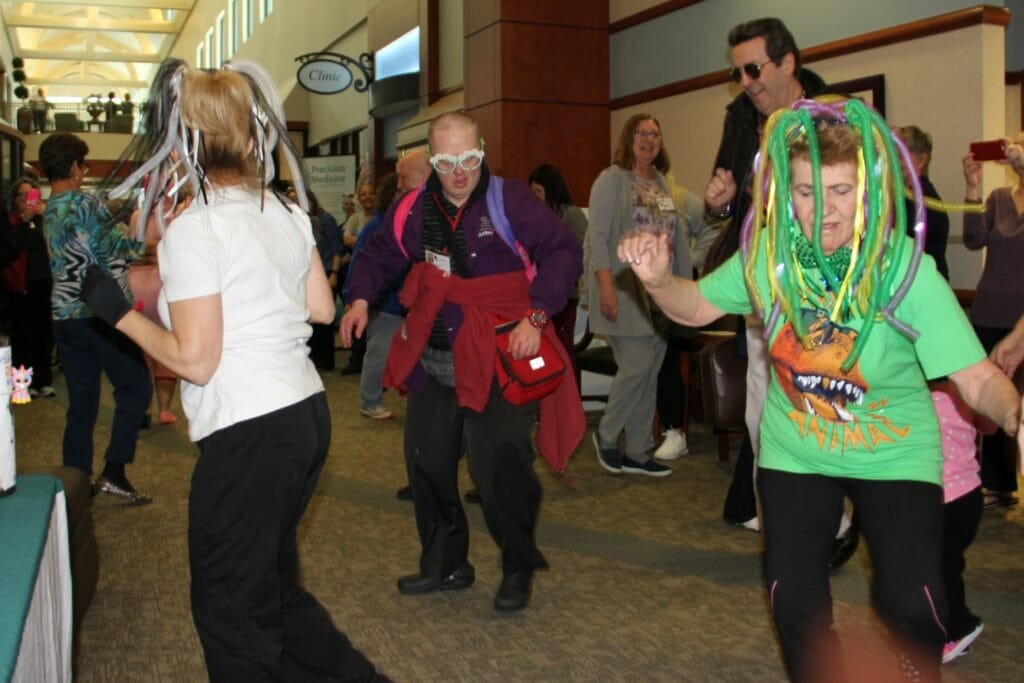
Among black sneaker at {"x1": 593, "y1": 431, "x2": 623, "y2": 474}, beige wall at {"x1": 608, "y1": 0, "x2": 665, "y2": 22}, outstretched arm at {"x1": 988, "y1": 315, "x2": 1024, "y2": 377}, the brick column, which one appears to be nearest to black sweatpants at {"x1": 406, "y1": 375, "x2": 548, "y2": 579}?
outstretched arm at {"x1": 988, "y1": 315, "x2": 1024, "y2": 377}

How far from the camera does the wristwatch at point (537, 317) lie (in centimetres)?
360

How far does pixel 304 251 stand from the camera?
8.09 ft

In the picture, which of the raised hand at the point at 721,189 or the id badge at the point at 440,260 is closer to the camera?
the raised hand at the point at 721,189

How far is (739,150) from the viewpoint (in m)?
3.95

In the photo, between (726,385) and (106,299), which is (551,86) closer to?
(726,385)

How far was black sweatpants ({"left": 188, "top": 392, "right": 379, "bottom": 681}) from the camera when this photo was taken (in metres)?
2.30

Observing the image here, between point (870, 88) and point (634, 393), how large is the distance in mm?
2628

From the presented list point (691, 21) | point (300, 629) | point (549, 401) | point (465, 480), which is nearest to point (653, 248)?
point (300, 629)

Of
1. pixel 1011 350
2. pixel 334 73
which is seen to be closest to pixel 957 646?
pixel 1011 350

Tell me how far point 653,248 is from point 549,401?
5.23 ft

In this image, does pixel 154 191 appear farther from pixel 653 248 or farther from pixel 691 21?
pixel 691 21

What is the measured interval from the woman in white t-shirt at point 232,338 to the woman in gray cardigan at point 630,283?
3.23 meters

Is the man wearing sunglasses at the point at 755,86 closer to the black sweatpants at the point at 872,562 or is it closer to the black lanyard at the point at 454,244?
the black lanyard at the point at 454,244

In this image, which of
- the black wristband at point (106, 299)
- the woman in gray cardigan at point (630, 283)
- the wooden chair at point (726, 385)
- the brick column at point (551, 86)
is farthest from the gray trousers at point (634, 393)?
the brick column at point (551, 86)
